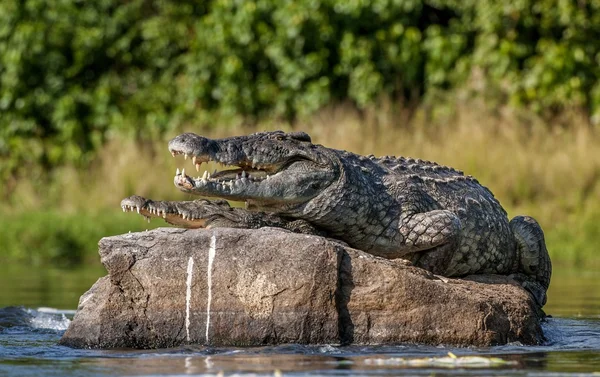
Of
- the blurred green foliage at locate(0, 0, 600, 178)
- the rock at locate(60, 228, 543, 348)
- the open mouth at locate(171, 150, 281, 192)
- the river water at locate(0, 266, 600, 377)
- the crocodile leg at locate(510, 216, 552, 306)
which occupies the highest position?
the blurred green foliage at locate(0, 0, 600, 178)

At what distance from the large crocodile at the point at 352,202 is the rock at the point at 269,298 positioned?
44 centimetres

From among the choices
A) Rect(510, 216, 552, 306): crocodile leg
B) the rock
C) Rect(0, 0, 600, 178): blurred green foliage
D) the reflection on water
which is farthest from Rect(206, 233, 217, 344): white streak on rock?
Rect(0, 0, 600, 178): blurred green foliage

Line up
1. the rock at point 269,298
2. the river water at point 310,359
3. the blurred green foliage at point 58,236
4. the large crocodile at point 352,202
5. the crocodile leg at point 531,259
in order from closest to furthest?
the river water at point 310,359, the rock at point 269,298, the large crocodile at point 352,202, the crocodile leg at point 531,259, the blurred green foliage at point 58,236

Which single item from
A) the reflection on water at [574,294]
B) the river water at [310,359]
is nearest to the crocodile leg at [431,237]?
the river water at [310,359]

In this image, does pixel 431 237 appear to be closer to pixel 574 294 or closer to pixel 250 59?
pixel 574 294

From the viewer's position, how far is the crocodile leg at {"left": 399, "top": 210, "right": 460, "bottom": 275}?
8.25m

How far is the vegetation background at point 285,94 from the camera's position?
1822cm

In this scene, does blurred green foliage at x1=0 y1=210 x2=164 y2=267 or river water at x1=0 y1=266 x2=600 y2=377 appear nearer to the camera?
river water at x1=0 y1=266 x2=600 y2=377

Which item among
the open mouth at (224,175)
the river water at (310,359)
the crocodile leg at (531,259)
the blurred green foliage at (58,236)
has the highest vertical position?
the blurred green foliage at (58,236)

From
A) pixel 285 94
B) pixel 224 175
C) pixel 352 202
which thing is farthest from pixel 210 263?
pixel 285 94

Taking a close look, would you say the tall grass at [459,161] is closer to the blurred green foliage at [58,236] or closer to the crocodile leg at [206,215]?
the blurred green foliage at [58,236]

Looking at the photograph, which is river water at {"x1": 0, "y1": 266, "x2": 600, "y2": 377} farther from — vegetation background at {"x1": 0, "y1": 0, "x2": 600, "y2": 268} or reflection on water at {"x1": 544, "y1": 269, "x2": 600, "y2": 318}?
vegetation background at {"x1": 0, "y1": 0, "x2": 600, "y2": 268}

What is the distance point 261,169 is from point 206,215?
1.70 feet

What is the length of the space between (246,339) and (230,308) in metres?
0.21
